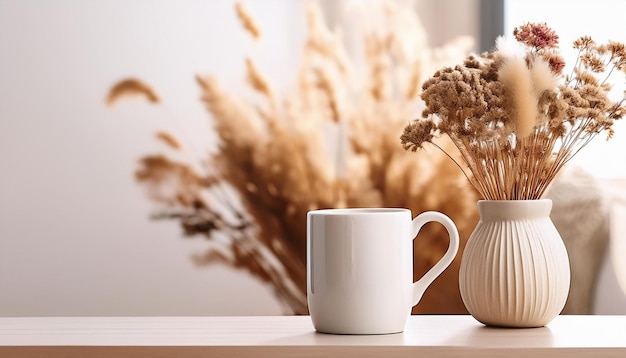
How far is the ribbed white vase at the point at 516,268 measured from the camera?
27.8 inches

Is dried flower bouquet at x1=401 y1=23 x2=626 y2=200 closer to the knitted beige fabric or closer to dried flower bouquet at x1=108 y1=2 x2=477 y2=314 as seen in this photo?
the knitted beige fabric

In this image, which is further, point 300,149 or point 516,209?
point 300,149

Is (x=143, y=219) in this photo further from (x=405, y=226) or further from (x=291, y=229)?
(x=405, y=226)

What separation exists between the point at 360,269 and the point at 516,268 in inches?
5.7

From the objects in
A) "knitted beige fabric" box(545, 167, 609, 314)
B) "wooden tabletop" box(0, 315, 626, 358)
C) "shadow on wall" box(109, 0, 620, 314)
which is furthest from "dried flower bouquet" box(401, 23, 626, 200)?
"shadow on wall" box(109, 0, 620, 314)

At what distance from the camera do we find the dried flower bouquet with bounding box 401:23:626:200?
69 centimetres

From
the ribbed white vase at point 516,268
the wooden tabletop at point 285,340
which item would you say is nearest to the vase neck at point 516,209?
the ribbed white vase at point 516,268

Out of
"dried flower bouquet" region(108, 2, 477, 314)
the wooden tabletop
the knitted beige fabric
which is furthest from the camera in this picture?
"dried flower bouquet" region(108, 2, 477, 314)

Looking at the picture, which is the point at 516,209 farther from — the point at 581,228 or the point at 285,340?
the point at 581,228

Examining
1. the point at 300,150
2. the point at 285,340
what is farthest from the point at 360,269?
Result: the point at 300,150

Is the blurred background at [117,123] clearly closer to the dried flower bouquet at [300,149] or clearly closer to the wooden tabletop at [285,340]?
the dried flower bouquet at [300,149]

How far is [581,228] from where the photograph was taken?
1.64 metres

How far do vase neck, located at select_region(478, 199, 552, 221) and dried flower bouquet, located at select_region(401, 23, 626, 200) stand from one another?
0.8 inches

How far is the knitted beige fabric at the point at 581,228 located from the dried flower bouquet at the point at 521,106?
942 mm
